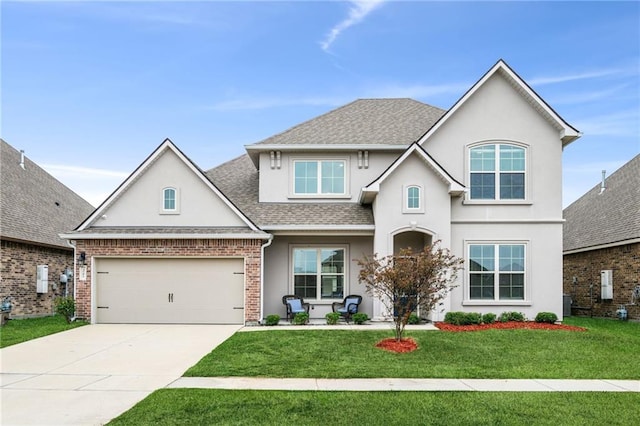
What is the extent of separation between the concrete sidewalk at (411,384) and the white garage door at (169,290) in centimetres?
770

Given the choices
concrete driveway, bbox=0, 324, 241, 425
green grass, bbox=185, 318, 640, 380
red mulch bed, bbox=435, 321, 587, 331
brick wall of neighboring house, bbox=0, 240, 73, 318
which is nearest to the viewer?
concrete driveway, bbox=0, 324, 241, 425

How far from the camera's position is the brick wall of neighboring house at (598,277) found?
18781 mm

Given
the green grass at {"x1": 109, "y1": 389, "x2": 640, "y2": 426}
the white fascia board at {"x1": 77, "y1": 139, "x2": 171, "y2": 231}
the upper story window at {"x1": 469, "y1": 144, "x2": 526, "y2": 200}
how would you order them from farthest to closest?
1. the upper story window at {"x1": 469, "y1": 144, "x2": 526, "y2": 200}
2. the white fascia board at {"x1": 77, "y1": 139, "x2": 171, "y2": 231}
3. the green grass at {"x1": 109, "y1": 389, "x2": 640, "y2": 426}

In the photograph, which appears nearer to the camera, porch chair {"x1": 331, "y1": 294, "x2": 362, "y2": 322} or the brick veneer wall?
the brick veneer wall

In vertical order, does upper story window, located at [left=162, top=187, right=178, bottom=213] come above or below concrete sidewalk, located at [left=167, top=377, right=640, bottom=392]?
above

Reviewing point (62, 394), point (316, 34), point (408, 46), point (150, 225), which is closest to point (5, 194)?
point (150, 225)

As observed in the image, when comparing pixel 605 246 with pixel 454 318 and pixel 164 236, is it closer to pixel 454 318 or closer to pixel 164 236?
pixel 454 318

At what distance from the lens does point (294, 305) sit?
668 inches

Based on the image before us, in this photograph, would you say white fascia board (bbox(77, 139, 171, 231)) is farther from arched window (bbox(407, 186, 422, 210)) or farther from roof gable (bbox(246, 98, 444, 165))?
arched window (bbox(407, 186, 422, 210))

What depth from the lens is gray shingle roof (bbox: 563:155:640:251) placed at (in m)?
20.0

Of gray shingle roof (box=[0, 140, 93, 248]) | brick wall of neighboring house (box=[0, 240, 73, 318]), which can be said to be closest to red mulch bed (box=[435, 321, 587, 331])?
brick wall of neighboring house (box=[0, 240, 73, 318])

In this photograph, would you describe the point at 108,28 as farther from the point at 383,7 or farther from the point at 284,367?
the point at 284,367

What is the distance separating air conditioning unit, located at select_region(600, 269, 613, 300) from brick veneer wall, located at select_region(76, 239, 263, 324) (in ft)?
46.6

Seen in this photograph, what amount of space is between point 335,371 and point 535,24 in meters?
13.3
